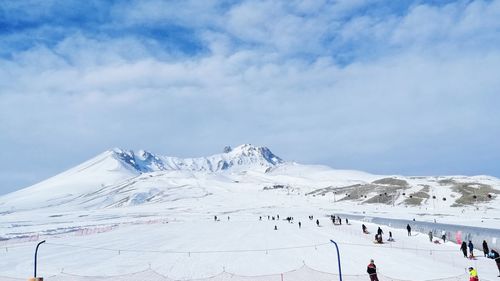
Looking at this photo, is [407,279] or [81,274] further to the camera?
[81,274]

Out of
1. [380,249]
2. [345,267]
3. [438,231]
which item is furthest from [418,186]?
[345,267]

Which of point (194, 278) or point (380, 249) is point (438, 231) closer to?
point (380, 249)

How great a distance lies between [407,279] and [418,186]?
522 ft

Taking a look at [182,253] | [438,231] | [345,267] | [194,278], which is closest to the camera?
[194,278]

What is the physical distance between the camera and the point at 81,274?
118ft

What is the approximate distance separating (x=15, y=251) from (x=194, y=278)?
34877mm

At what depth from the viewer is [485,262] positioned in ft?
123

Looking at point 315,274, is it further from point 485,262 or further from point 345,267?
point 485,262

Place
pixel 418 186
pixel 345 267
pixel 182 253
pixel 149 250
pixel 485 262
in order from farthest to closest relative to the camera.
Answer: pixel 418 186, pixel 149 250, pixel 182 253, pixel 485 262, pixel 345 267

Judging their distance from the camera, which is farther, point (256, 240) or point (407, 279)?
point (256, 240)

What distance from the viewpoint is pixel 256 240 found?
190ft

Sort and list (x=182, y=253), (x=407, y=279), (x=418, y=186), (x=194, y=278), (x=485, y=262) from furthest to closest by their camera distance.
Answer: (x=418, y=186) < (x=182, y=253) < (x=485, y=262) < (x=194, y=278) < (x=407, y=279)

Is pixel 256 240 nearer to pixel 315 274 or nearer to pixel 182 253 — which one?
pixel 182 253

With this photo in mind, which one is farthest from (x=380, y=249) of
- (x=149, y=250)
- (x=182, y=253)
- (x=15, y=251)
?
(x=15, y=251)
